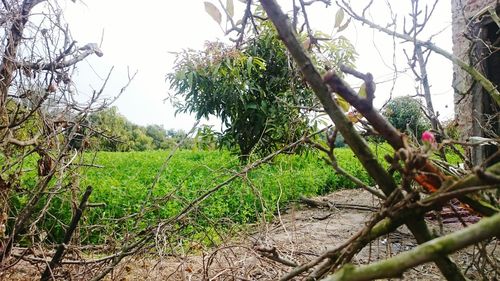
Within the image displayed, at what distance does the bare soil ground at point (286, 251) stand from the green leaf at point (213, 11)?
60cm

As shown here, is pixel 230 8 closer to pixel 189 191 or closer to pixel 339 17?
pixel 339 17

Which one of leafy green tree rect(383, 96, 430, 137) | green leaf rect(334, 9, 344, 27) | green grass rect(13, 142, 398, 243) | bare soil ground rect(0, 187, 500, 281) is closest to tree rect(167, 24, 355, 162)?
green grass rect(13, 142, 398, 243)

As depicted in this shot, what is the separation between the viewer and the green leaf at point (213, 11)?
1.10 metres

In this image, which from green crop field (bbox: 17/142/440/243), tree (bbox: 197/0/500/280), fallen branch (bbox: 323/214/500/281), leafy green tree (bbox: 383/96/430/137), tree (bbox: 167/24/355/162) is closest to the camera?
fallen branch (bbox: 323/214/500/281)

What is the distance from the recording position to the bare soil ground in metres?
1.63

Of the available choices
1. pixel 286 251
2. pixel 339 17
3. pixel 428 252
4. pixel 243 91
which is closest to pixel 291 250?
pixel 286 251

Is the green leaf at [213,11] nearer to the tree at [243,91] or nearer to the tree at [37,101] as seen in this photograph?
the tree at [37,101]

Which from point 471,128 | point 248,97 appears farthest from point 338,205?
point 248,97

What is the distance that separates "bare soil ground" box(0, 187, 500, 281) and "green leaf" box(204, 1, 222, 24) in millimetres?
599

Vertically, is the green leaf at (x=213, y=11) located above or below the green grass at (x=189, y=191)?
above

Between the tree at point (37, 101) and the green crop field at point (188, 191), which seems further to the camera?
the green crop field at point (188, 191)

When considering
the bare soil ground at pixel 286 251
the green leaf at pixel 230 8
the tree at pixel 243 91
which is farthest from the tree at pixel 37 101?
the tree at pixel 243 91

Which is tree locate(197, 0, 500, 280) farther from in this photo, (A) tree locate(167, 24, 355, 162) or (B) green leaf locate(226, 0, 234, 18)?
(A) tree locate(167, 24, 355, 162)

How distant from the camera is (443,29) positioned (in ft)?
5.88
